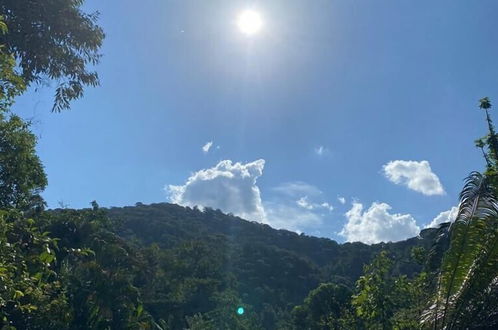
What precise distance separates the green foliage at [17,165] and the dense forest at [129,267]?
0.02 meters

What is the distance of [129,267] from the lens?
29719 millimetres

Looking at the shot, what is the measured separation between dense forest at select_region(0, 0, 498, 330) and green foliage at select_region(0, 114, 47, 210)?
16mm

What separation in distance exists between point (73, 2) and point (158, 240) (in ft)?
214

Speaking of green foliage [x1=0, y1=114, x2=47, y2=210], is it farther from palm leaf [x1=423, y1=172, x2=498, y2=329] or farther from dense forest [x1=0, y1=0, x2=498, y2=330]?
palm leaf [x1=423, y1=172, x2=498, y2=329]

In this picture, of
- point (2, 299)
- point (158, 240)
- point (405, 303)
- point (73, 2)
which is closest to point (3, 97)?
point (2, 299)

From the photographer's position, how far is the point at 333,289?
37469 millimetres

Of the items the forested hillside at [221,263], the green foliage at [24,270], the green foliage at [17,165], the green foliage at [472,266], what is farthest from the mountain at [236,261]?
the green foliage at [24,270]

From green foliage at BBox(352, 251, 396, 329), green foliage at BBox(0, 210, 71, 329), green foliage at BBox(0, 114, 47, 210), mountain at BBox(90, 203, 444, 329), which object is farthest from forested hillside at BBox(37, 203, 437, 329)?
green foliage at BBox(0, 210, 71, 329)

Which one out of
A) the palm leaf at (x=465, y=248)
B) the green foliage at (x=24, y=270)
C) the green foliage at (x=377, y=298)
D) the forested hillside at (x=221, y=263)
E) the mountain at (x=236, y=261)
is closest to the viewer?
the green foliage at (x=24, y=270)

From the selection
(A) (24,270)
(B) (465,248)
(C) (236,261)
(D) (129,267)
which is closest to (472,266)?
(B) (465,248)

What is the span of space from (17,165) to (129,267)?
78.4ft

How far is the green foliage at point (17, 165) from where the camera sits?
619cm

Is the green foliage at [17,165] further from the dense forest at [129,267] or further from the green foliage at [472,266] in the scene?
the green foliage at [472,266]

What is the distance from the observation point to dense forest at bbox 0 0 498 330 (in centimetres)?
533
